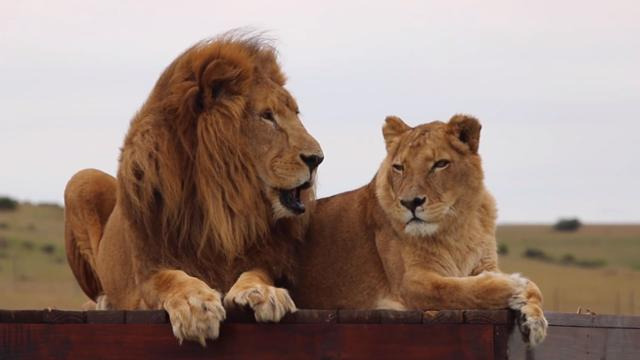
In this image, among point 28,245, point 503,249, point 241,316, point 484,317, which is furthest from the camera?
point 503,249

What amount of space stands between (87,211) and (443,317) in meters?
3.03

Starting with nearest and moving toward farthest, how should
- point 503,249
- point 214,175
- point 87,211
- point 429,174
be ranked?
point 214,175 < point 429,174 < point 87,211 < point 503,249

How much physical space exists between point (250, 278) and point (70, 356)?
891 mm

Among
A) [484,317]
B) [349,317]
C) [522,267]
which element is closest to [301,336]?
[349,317]

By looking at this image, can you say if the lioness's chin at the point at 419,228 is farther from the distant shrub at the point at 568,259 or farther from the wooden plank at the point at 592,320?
the distant shrub at the point at 568,259

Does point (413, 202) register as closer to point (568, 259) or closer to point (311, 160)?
point (311, 160)

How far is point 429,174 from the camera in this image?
279 inches

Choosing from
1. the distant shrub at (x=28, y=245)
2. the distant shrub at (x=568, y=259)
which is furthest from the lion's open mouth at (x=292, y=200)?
the distant shrub at (x=568, y=259)

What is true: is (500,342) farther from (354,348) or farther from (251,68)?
(251,68)

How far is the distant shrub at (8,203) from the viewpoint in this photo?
31.1m

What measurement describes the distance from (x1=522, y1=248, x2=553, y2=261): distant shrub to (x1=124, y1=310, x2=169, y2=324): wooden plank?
29.8 metres

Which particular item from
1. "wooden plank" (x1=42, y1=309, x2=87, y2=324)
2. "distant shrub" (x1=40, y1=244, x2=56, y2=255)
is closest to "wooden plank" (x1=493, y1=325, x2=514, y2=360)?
"wooden plank" (x1=42, y1=309, x2=87, y2=324)

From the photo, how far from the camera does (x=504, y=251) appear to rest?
116 ft

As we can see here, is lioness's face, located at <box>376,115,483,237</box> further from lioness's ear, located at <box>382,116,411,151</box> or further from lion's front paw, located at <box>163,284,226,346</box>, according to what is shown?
lion's front paw, located at <box>163,284,226,346</box>
